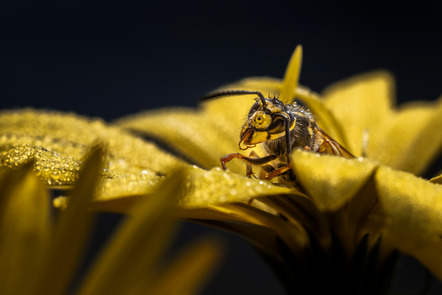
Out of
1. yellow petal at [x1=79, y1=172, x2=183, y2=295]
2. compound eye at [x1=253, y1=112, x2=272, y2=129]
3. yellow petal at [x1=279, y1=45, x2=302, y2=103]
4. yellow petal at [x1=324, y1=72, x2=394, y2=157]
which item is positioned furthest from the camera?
yellow petal at [x1=324, y1=72, x2=394, y2=157]

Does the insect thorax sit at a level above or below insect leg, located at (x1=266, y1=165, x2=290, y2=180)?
above

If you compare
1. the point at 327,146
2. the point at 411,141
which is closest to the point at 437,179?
the point at 327,146

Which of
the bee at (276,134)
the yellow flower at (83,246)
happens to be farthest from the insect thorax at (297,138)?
the yellow flower at (83,246)

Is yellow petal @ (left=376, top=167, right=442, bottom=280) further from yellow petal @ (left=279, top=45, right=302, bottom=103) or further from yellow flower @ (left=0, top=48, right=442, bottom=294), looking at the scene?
yellow petal @ (left=279, top=45, right=302, bottom=103)

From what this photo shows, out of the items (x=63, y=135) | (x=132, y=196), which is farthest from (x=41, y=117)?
(x=132, y=196)

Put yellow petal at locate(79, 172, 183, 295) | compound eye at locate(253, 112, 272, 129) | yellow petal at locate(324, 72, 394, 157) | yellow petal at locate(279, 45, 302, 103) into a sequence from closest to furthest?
yellow petal at locate(79, 172, 183, 295) < compound eye at locate(253, 112, 272, 129) < yellow petal at locate(279, 45, 302, 103) < yellow petal at locate(324, 72, 394, 157)

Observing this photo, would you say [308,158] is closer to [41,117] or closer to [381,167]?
[381,167]

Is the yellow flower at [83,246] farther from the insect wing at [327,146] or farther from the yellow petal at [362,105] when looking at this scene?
the yellow petal at [362,105]

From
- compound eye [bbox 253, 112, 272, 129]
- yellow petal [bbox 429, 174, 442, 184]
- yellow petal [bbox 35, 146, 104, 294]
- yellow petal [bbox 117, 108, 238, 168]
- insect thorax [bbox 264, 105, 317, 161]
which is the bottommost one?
yellow petal [bbox 117, 108, 238, 168]

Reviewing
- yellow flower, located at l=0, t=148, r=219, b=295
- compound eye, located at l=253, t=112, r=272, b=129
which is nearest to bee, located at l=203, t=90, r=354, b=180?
compound eye, located at l=253, t=112, r=272, b=129
